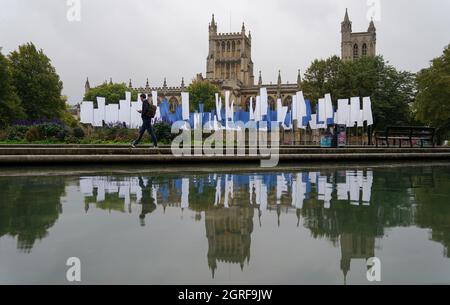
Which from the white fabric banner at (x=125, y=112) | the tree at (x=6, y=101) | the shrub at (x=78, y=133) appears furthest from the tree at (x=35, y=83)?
the shrub at (x=78, y=133)

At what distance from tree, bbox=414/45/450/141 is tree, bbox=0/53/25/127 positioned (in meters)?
36.2

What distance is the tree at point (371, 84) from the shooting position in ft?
143

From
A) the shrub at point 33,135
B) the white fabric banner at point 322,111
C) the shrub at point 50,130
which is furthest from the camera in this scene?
the white fabric banner at point 322,111

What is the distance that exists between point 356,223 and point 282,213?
71 cm

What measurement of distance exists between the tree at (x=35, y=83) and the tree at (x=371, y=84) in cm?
2939

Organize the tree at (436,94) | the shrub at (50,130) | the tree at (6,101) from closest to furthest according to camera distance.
A: 1. the shrub at (50,130)
2. the tree at (436,94)
3. the tree at (6,101)

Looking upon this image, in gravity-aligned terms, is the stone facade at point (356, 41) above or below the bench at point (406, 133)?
above

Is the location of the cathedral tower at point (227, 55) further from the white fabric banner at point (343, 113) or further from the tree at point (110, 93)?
the white fabric banner at point (343, 113)

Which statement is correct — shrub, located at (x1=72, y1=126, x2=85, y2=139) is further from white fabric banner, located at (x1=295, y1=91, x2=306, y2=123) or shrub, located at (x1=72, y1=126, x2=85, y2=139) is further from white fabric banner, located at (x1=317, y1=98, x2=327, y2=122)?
white fabric banner, located at (x1=317, y1=98, x2=327, y2=122)

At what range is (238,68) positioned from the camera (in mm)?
90312

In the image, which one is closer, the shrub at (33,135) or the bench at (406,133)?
the bench at (406,133)

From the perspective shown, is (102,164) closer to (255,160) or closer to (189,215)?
(255,160)

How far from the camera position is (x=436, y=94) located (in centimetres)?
3053
